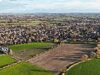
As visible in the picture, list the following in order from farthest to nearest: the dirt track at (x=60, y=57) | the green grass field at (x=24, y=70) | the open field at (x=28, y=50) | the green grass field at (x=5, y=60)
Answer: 1. the open field at (x=28, y=50)
2. the green grass field at (x=5, y=60)
3. the dirt track at (x=60, y=57)
4. the green grass field at (x=24, y=70)

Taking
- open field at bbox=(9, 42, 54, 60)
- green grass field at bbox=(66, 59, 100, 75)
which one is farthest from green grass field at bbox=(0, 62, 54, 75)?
open field at bbox=(9, 42, 54, 60)

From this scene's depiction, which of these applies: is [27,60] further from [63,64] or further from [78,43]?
[78,43]

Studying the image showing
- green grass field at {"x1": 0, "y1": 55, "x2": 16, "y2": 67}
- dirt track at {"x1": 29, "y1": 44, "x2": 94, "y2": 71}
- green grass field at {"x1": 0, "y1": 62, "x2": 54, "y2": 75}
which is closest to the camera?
green grass field at {"x1": 0, "y1": 62, "x2": 54, "y2": 75}

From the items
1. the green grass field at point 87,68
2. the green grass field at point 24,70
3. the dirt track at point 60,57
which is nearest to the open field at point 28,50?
the dirt track at point 60,57

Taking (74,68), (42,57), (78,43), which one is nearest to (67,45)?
(78,43)

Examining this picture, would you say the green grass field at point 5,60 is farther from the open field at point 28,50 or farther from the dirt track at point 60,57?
the dirt track at point 60,57

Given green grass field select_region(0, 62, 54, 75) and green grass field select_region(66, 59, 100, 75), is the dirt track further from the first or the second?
green grass field select_region(66, 59, 100, 75)
